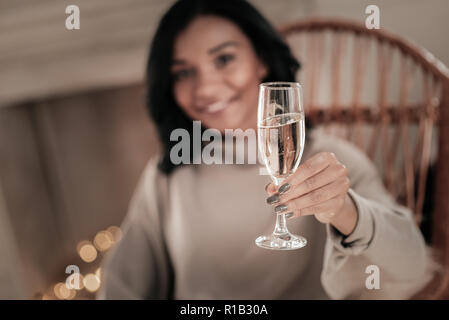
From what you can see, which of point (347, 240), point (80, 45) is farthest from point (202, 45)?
point (80, 45)

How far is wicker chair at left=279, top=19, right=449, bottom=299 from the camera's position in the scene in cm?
67

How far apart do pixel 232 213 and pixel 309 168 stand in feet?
0.94

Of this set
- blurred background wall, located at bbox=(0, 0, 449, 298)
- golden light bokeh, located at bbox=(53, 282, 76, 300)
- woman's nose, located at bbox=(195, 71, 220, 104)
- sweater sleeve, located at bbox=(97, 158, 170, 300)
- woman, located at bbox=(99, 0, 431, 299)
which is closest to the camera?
woman, located at bbox=(99, 0, 431, 299)

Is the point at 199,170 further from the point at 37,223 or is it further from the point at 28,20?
the point at 37,223

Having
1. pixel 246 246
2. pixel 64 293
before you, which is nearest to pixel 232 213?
pixel 246 246

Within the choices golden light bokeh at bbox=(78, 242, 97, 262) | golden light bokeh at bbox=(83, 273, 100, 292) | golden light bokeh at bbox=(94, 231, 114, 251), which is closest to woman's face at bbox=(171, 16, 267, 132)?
golden light bokeh at bbox=(83, 273, 100, 292)

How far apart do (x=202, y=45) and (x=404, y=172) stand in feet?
1.58

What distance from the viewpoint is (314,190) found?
41 centimetres

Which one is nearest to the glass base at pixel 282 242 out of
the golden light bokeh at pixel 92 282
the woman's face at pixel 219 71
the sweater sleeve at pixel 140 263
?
the woman's face at pixel 219 71

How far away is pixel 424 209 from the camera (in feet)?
2.52

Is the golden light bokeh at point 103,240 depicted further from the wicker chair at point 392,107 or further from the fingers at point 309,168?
the fingers at point 309,168

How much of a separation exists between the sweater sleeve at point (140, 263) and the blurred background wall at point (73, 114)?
0.15 meters

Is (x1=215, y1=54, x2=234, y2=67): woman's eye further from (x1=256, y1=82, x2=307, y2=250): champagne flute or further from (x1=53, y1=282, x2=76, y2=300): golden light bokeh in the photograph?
(x1=53, y1=282, x2=76, y2=300): golden light bokeh

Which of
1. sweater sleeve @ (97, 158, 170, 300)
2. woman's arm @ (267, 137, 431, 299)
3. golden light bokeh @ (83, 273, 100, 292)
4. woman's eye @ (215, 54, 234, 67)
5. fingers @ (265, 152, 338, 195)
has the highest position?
woman's eye @ (215, 54, 234, 67)
